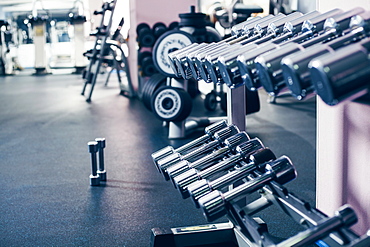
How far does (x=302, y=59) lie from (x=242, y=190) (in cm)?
47

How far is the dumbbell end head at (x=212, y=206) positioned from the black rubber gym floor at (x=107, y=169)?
77 cm

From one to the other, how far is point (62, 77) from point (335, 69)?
959cm

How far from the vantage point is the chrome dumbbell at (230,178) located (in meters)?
1.22

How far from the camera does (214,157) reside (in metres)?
1.45

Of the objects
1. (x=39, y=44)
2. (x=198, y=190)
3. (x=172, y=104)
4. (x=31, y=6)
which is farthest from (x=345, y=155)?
(x=31, y=6)

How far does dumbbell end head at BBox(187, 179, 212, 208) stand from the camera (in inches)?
47.6

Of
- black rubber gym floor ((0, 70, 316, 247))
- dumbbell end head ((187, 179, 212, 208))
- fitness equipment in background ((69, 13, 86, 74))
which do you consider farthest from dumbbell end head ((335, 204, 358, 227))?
fitness equipment in background ((69, 13, 86, 74))

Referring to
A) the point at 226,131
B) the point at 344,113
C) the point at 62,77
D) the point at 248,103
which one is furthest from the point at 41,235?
the point at 62,77

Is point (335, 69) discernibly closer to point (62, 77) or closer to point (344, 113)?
point (344, 113)

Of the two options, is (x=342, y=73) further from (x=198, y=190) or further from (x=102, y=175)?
(x=102, y=175)

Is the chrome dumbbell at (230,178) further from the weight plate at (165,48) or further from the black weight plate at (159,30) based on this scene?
the black weight plate at (159,30)

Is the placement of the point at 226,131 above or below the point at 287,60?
below

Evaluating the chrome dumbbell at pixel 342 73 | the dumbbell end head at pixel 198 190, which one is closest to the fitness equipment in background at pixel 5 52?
the dumbbell end head at pixel 198 190

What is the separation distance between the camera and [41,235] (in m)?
1.97
